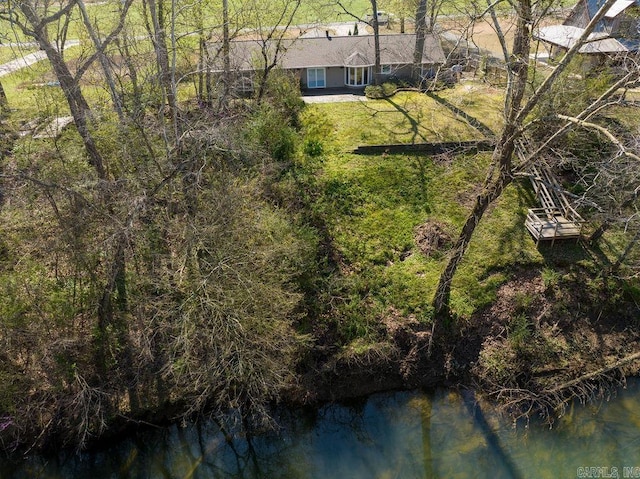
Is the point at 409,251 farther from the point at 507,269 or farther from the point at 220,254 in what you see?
the point at 220,254

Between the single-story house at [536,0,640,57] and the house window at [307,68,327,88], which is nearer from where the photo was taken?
the single-story house at [536,0,640,57]

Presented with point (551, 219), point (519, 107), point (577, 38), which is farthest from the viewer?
point (577, 38)

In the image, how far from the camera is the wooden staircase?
13.7 m

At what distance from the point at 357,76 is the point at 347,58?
1.06 metres

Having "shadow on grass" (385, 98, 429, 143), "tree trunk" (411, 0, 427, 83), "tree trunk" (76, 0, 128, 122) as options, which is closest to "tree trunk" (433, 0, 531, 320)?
"shadow on grass" (385, 98, 429, 143)

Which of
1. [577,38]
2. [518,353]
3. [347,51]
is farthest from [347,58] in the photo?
[518,353]

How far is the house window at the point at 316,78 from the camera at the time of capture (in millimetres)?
23391

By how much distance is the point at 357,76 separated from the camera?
77.0ft

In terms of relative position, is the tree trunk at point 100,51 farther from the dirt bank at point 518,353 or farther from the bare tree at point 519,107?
the bare tree at point 519,107

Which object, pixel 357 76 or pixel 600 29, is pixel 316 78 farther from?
pixel 600 29

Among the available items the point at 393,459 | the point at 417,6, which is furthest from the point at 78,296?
the point at 417,6

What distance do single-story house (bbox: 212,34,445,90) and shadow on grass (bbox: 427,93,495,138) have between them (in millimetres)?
2567

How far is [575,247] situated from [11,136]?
61.2ft

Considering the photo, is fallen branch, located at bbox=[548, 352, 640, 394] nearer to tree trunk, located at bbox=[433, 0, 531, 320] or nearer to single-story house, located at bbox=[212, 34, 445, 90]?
tree trunk, located at bbox=[433, 0, 531, 320]
